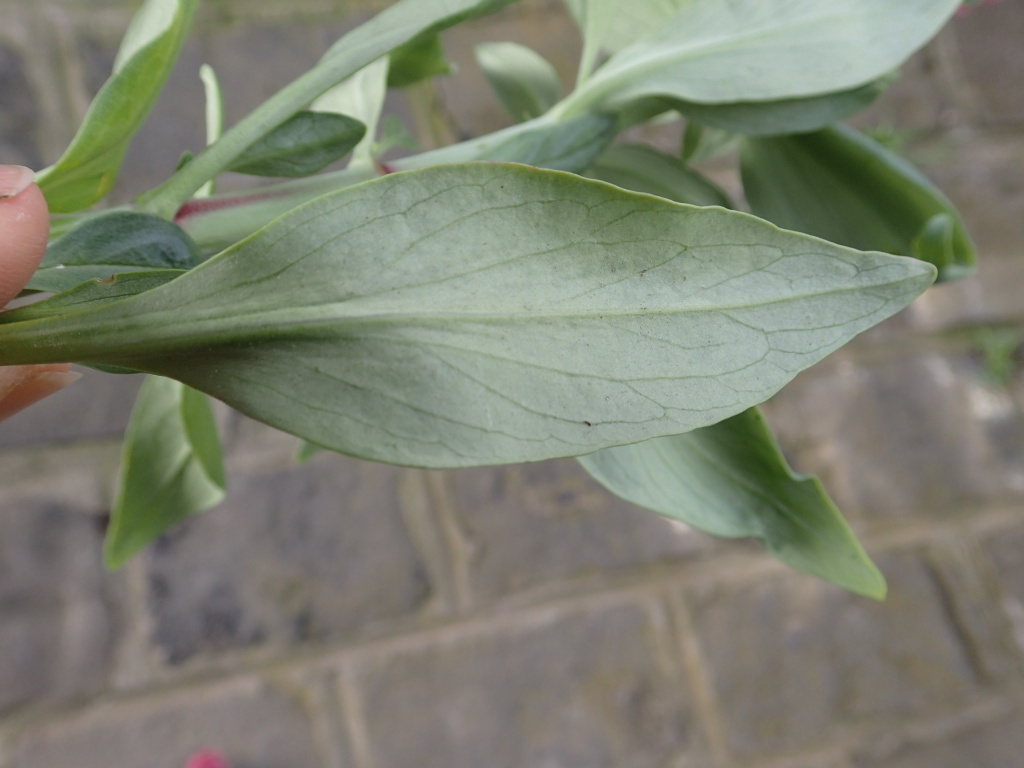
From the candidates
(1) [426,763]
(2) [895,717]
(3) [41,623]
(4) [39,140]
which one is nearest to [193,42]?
(4) [39,140]

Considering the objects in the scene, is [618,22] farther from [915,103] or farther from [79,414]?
[915,103]

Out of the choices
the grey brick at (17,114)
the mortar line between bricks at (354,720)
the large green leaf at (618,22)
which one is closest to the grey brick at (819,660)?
the mortar line between bricks at (354,720)

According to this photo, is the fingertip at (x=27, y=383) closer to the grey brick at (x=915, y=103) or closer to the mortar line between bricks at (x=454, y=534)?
→ the mortar line between bricks at (x=454, y=534)

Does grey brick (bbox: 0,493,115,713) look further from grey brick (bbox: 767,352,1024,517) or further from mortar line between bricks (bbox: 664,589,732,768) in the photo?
grey brick (bbox: 767,352,1024,517)

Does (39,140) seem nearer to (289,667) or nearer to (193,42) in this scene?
(193,42)

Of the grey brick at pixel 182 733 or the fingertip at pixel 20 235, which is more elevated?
the fingertip at pixel 20 235

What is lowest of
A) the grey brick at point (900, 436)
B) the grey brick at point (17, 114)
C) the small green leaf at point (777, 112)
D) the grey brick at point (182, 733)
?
the grey brick at point (182, 733)
